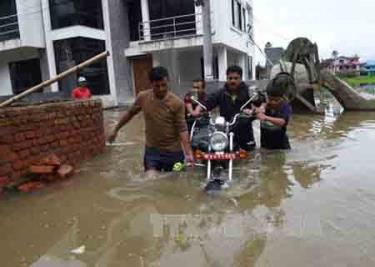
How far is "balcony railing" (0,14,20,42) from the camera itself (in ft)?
65.6

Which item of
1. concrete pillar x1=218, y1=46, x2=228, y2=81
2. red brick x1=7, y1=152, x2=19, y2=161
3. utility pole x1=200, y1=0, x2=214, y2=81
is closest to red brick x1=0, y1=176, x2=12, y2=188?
red brick x1=7, y1=152, x2=19, y2=161

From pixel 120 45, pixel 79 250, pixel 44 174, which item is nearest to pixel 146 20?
pixel 120 45

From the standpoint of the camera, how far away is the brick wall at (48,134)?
5.09 m

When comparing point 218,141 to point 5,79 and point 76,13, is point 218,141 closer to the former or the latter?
point 76,13

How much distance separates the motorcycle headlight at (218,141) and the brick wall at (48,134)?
8.18 feet

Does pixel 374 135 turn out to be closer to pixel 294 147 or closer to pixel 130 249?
pixel 294 147

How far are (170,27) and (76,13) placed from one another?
14.4 feet

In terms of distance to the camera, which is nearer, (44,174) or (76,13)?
(44,174)

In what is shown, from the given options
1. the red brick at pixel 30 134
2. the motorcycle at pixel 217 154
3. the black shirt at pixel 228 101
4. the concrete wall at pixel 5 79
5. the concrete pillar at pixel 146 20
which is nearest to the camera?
the motorcycle at pixel 217 154

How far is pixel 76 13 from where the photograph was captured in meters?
18.9

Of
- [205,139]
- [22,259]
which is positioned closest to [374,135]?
[205,139]

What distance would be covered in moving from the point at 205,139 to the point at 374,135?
5.01 m

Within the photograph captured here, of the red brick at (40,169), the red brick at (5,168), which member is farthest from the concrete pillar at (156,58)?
the red brick at (5,168)

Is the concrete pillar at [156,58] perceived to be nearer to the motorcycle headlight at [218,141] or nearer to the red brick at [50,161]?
the red brick at [50,161]
